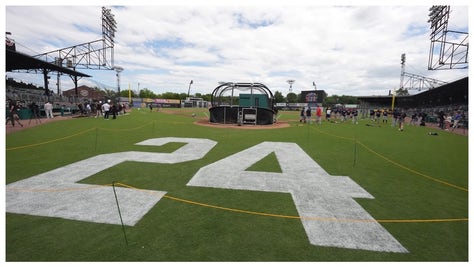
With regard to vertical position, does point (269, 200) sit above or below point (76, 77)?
below

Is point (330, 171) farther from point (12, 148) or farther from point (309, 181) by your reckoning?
point (12, 148)

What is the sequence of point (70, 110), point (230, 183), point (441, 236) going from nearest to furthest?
point (441, 236) < point (230, 183) < point (70, 110)

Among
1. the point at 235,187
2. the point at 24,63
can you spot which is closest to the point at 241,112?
the point at 235,187

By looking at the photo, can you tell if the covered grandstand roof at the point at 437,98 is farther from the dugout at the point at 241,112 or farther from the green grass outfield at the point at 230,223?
the green grass outfield at the point at 230,223

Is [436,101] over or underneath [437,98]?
underneath

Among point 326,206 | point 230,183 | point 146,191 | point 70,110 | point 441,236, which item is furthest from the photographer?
point 70,110

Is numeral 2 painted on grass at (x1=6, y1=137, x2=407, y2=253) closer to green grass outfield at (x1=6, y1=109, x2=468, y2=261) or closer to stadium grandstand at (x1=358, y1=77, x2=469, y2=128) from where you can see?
green grass outfield at (x1=6, y1=109, x2=468, y2=261)

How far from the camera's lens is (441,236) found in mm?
3910

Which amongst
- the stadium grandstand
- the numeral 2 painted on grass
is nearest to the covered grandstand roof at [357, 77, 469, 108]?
the stadium grandstand

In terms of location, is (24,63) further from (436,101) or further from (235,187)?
(436,101)

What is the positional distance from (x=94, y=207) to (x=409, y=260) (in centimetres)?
563

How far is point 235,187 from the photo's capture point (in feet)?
19.3

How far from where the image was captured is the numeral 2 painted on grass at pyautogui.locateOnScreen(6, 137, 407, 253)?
3.95 m

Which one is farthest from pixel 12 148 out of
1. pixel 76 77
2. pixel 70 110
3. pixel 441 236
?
pixel 76 77
